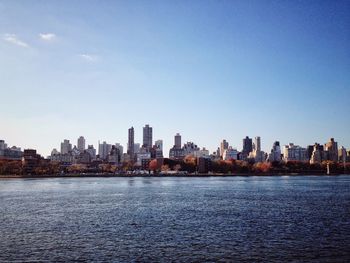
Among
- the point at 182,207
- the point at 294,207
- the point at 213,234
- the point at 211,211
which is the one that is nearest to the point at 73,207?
the point at 182,207

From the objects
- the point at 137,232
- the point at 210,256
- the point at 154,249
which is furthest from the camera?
the point at 137,232

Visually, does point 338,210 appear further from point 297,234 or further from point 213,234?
point 213,234

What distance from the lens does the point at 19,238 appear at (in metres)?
33.7

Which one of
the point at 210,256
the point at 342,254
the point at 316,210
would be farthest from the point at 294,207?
the point at 210,256

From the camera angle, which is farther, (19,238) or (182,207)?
(182,207)

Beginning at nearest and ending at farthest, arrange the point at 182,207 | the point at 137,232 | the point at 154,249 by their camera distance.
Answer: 1. the point at 154,249
2. the point at 137,232
3. the point at 182,207

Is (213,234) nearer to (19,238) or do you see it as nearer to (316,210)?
(19,238)

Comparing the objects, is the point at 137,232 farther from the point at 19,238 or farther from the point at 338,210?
the point at 338,210

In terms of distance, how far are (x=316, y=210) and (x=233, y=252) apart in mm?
29795

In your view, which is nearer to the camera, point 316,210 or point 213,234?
point 213,234

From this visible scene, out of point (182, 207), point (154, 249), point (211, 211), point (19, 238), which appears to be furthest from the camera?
point (182, 207)

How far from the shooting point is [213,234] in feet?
116

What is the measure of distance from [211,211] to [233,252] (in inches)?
928

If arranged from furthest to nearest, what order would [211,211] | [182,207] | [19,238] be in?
1. [182,207]
2. [211,211]
3. [19,238]
